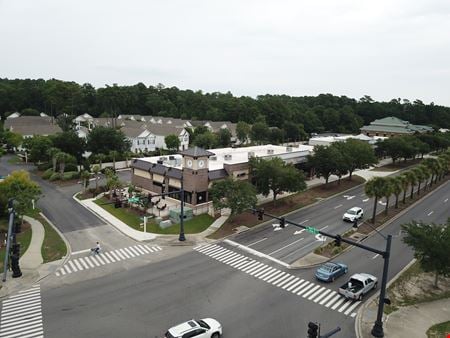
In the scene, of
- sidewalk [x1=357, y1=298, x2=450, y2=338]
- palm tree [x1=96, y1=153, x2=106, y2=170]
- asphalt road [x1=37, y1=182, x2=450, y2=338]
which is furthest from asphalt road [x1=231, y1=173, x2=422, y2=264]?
palm tree [x1=96, y1=153, x2=106, y2=170]

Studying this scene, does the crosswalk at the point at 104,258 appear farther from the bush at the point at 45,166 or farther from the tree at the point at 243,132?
the tree at the point at 243,132

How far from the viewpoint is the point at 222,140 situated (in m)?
112

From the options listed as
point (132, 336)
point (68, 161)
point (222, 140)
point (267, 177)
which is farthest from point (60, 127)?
point (132, 336)

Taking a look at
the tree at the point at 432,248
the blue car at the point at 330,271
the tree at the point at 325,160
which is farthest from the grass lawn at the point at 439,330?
the tree at the point at 325,160

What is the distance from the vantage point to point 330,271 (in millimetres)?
31734

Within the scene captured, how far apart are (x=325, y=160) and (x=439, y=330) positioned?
41680 mm

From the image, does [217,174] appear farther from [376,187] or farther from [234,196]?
[376,187]

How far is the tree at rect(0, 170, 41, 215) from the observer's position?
40031mm

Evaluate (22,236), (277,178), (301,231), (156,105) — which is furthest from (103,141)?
(156,105)

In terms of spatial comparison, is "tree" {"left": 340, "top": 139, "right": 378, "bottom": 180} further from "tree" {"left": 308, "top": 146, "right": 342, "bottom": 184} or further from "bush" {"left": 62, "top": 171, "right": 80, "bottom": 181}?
"bush" {"left": 62, "top": 171, "right": 80, "bottom": 181}

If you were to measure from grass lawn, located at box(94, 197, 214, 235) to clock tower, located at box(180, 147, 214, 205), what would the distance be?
4204 mm

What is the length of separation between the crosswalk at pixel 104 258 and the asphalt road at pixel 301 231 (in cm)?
1072

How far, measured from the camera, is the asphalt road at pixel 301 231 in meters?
38.7

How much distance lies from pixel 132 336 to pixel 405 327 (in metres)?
19.0
